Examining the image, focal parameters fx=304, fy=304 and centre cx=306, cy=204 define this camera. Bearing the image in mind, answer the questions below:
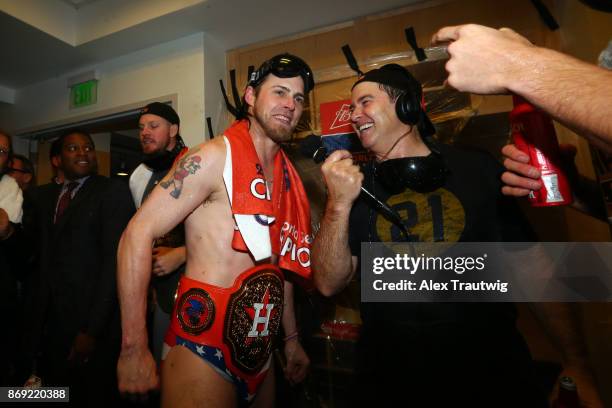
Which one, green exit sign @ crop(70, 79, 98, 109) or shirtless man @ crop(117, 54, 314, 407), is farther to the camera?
green exit sign @ crop(70, 79, 98, 109)

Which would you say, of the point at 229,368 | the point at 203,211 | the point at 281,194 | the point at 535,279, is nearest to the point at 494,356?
the point at 535,279

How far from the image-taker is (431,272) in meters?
1.10

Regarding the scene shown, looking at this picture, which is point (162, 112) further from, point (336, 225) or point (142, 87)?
point (336, 225)

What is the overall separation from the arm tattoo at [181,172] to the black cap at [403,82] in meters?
0.90

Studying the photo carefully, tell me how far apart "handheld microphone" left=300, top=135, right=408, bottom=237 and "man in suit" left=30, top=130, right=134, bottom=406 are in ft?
4.65

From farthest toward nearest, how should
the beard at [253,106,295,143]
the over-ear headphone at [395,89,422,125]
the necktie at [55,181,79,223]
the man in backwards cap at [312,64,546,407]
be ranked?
the necktie at [55,181,79,223] < the beard at [253,106,295,143] < the over-ear headphone at [395,89,422,125] < the man in backwards cap at [312,64,546,407]

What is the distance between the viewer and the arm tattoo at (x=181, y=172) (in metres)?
1.19

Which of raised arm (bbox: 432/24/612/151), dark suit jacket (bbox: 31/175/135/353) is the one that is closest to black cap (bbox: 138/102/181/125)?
dark suit jacket (bbox: 31/175/135/353)

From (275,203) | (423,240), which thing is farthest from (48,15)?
(423,240)

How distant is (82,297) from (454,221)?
222cm

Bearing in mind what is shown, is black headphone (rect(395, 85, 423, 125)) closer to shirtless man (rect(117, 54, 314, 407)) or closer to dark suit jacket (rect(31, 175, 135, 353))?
shirtless man (rect(117, 54, 314, 407))

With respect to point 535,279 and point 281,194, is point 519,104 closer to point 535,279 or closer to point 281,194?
point 535,279

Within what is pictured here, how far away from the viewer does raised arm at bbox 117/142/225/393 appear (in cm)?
108

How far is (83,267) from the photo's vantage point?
1980 mm
